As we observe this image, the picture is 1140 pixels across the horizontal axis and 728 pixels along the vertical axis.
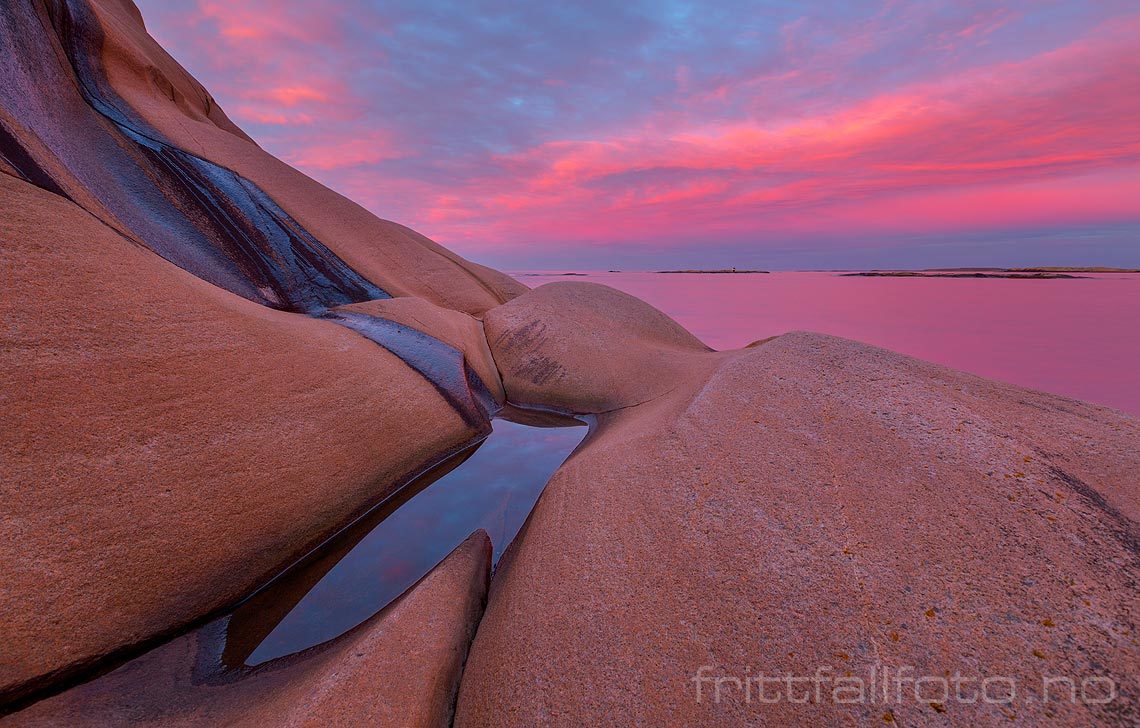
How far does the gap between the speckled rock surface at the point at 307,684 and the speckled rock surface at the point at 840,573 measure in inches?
5.6

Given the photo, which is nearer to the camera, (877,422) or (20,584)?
(20,584)

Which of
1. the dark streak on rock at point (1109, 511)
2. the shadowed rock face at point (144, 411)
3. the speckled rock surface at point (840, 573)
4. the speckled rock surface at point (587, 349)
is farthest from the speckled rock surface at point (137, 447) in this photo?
the dark streak on rock at point (1109, 511)

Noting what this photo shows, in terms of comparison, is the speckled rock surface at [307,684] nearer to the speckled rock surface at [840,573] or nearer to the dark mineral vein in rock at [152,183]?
the speckled rock surface at [840,573]

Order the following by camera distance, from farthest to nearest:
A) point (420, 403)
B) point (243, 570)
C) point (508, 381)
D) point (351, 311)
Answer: point (508, 381)
point (351, 311)
point (420, 403)
point (243, 570)

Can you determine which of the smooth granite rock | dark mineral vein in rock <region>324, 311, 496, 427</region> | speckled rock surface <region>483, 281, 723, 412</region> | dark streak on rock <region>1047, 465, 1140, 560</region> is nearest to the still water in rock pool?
dark mineral vein in rock <region>324, 311, 496, 427</region>

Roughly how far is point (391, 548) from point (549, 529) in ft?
2.85

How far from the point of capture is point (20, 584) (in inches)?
52.1

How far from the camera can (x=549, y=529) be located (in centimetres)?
197

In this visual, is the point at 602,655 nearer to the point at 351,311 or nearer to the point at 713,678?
the point at 713,678

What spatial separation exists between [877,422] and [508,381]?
133 inches

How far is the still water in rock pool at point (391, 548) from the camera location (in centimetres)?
170

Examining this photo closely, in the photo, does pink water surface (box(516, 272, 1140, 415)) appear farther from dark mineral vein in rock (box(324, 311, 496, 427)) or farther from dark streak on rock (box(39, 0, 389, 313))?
dark streak on rock (box(39, 0, 389, 313))

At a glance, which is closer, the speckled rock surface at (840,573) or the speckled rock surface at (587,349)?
the speckled rock surface at (840,573)

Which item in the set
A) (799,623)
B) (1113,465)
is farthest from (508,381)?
(1113,465)
